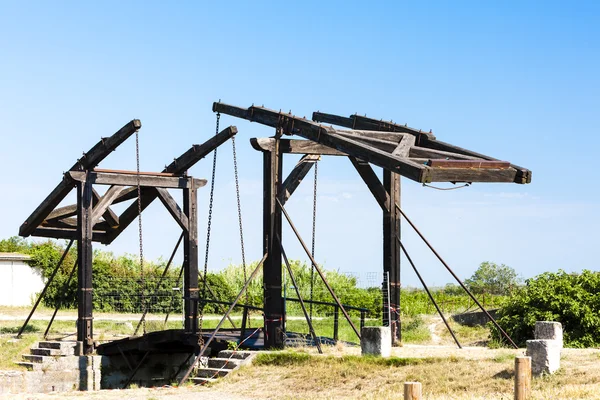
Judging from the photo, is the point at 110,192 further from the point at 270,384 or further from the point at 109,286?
the point at 109,286

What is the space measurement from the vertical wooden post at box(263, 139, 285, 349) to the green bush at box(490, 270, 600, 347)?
18.8 feet

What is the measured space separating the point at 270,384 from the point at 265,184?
195 inches

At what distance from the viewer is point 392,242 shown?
2080cm

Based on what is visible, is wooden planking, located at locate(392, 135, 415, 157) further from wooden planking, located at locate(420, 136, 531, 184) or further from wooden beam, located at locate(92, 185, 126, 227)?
wooden beam, located at locate(92, 185, 126, 227)

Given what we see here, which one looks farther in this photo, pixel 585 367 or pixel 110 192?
pixel 110 192

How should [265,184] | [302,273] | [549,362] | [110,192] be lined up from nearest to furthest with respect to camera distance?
[549,362], [265,184], [110,192], [302,273]

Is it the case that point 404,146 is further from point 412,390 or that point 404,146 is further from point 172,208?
point 412,390

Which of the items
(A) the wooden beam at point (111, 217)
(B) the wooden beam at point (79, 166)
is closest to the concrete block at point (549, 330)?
(B) the wooden beam at point (79, 166)

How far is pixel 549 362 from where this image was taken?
15.0 meters

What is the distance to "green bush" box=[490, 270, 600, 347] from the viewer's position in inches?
833

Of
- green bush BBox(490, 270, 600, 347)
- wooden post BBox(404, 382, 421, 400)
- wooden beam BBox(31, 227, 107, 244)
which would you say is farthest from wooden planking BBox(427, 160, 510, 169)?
wooden beam BBox(31, 227, 107, 244)

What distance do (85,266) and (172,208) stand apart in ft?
9.43

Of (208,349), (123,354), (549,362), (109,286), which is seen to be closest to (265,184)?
(208,349)

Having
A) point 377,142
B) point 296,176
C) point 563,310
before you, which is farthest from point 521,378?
point 563,310
